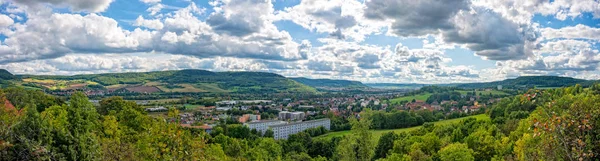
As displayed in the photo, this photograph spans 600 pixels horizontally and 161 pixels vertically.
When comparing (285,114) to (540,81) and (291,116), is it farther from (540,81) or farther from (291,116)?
(540,81)

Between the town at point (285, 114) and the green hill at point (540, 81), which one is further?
the green hill at point (540, 81)

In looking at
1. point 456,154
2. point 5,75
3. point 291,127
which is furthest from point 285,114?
point 5,75

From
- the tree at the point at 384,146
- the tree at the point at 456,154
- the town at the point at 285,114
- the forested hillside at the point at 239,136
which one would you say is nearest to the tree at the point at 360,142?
the forested hillside at the point at 239,136

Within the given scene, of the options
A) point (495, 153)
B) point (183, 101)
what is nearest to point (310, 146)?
point (495, 153)

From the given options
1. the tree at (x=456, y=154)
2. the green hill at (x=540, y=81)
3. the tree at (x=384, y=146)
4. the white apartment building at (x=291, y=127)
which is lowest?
the white apartment building at (x=291, y=127)

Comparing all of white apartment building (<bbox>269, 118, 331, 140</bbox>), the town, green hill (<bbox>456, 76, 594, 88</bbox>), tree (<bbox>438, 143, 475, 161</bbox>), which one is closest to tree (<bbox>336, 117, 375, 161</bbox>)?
tree (<bbox>438, 143, 475, 161</bbox>)

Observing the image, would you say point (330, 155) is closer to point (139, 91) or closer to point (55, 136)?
point (55, 136)

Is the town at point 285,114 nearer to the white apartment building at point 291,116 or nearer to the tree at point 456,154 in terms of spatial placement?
the white apartment building at point 291,116

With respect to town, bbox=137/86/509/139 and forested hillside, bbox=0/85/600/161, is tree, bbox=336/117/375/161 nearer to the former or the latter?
forested hillside, bbox=0/85/600/161
